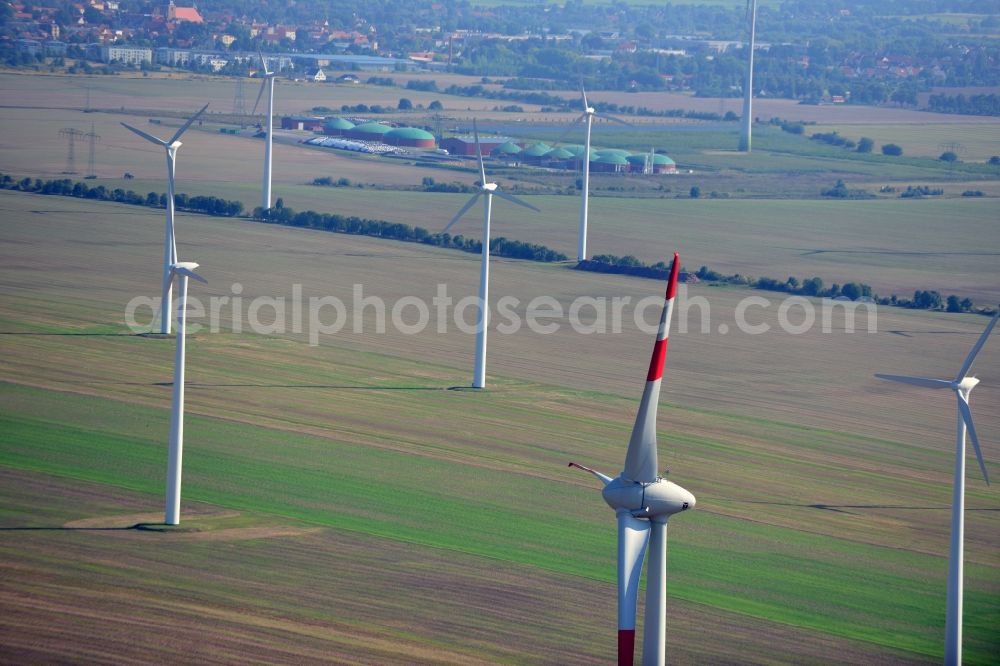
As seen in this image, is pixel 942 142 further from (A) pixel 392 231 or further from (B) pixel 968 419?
(B) pixel 968 419

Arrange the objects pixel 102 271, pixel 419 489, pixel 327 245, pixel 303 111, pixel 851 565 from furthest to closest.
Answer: pixel 303 111, pixel 327 245, pixel 102 271, pixel 419 489, pixel 851 565

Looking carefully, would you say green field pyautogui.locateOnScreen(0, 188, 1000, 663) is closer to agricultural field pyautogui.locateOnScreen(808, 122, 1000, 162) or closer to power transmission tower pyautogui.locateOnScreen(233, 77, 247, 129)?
power transmission tower pyautogui.locateOnScreen(233, 77, 247, 129)

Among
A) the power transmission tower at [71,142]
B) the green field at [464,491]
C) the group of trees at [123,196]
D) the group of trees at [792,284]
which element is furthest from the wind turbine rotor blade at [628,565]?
the power transmission tower at [71,142]

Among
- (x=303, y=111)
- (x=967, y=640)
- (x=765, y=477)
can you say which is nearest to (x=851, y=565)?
(x=967, y=640)

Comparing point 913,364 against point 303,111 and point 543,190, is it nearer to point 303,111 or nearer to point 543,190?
point 543,190

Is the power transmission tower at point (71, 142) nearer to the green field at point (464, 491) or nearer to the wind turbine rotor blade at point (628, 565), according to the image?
the green field at point (464, 491)

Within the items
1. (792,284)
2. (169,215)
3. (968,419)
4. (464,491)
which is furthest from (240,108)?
(968,419)

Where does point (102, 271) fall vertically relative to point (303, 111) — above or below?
below
